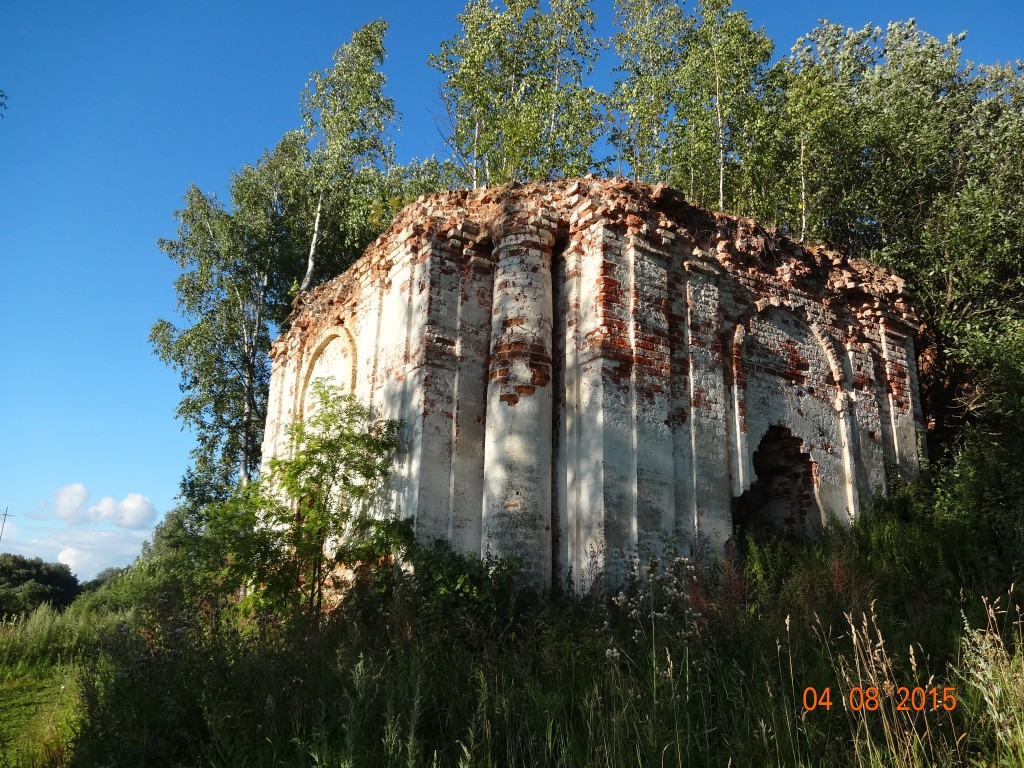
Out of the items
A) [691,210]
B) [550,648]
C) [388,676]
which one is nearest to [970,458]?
[691,210]

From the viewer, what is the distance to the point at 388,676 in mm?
4090

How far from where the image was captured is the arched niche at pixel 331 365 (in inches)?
404

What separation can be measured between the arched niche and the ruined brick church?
0.17 m

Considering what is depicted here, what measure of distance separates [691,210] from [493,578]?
200 inches

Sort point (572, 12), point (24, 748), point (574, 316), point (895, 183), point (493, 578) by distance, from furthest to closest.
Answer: point (572, 12) < point (895, 183) < point (574, 316) < point (493, 578) < point (24, 748)

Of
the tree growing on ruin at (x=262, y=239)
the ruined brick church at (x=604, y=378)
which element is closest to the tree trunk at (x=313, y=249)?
the tree growing on ruin at (x=262, y=239)

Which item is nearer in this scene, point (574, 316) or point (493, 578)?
point (493, 578)

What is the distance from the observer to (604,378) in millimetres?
7148

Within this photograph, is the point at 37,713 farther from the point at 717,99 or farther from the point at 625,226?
the point at 717,99

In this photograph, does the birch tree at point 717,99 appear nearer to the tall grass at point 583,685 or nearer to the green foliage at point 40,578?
the tall grass at point 583,685

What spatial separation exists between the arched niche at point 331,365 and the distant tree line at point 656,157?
7707 millimetres

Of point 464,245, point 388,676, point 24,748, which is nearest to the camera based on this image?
point 388,676

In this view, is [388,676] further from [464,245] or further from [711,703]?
[464,245]
